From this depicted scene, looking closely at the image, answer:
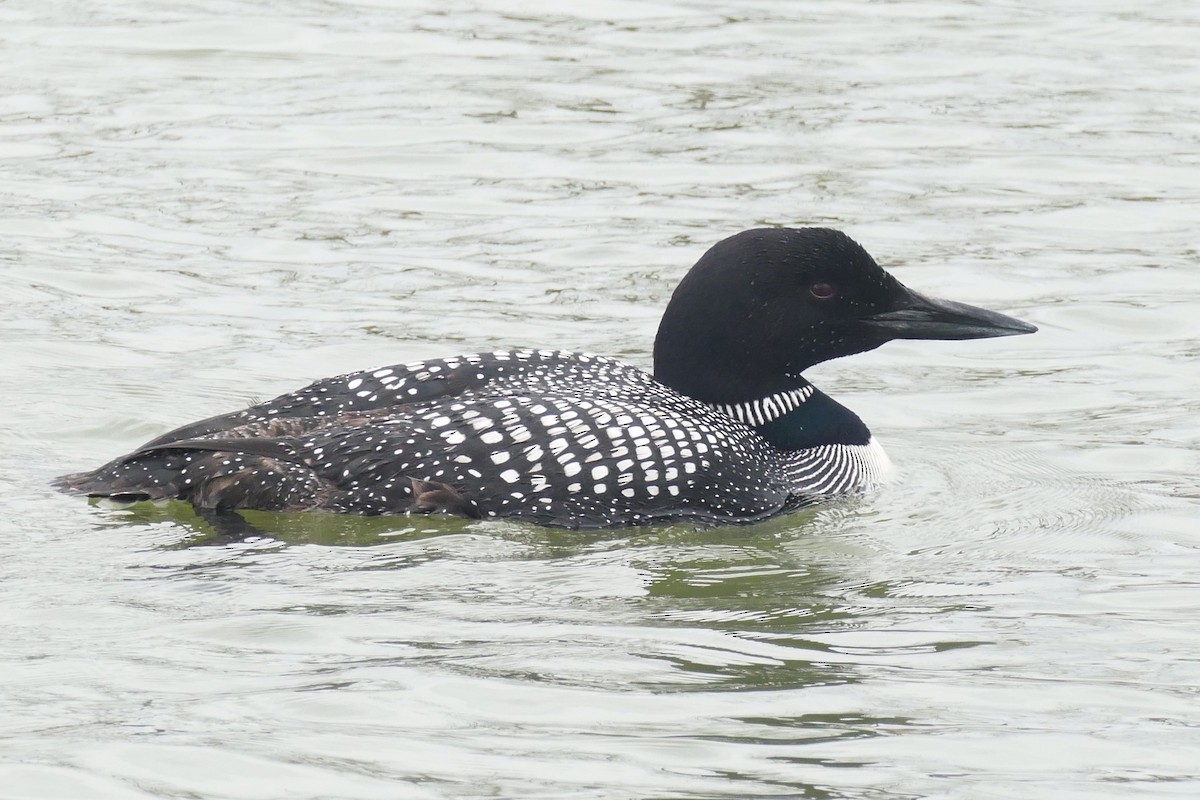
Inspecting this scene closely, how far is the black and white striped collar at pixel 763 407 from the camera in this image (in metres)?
6.48

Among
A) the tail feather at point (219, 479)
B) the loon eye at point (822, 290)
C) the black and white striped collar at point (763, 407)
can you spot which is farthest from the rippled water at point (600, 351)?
the loon eye at point (822, 290)

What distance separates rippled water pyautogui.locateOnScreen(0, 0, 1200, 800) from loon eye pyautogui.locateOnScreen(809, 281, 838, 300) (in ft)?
2.00

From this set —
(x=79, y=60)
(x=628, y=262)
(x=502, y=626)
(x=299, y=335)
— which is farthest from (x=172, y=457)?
(x=79, y=60)

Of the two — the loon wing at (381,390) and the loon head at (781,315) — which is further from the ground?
the loon head at (781,315)

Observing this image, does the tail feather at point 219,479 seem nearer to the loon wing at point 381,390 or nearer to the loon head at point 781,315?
the loon wing at point 381,390

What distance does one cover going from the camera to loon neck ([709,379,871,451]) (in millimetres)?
6484

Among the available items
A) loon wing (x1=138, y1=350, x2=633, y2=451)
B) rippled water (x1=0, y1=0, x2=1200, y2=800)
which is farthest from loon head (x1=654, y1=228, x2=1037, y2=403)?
rippled water (x1=0, y1=0, x2=1200, y2=800)

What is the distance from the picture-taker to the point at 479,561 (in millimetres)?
5613

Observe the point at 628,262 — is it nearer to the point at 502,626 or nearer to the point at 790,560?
the point at 790,560

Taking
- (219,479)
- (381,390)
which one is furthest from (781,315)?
(219,479)

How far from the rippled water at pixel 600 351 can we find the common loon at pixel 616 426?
0.10 metres

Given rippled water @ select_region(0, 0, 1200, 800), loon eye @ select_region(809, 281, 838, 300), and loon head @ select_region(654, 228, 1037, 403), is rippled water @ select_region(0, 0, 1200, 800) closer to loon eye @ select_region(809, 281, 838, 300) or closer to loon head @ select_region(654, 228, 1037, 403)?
loon head @ select_region(654, 228, 1037, 403)

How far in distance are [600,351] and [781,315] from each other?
58.9 inches

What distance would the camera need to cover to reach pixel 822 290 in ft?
21.2
